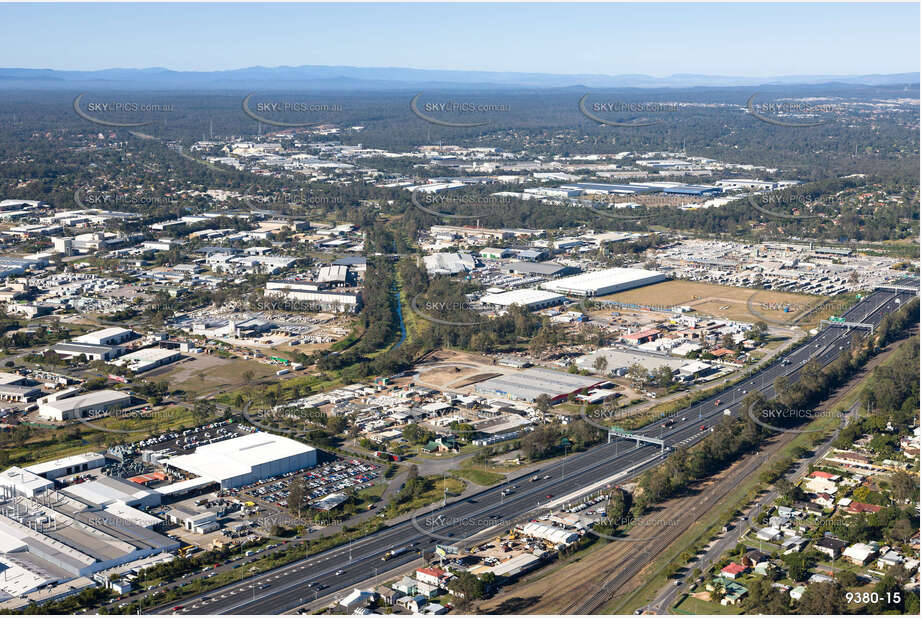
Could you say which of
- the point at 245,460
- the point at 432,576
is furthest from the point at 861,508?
the point at 245,460

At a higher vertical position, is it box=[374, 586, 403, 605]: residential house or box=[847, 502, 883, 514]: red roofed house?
box=[847, 502, 883, 514]: red roofed house

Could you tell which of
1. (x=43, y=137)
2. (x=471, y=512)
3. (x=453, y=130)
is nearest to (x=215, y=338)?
(x=471, y=512)

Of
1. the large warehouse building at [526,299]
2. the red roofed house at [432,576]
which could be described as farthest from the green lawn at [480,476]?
the large warehouse building at [526,299]

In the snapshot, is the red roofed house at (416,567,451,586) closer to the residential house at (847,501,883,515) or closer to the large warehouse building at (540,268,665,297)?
the residential house at (847,501,883,515)

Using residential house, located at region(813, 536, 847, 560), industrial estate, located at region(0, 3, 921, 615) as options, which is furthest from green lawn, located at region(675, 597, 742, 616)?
residential house, located at region(813, 536, 847, 560)

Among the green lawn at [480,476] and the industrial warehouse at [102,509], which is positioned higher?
the industrial warehouse at [102,509]

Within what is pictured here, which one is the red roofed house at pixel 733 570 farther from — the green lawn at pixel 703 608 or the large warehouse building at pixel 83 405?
the large warehouse building at pixel 83 405

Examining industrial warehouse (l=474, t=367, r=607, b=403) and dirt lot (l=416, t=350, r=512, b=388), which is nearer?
industrial warehouse (l=474, t=367, r=607, b=403)
